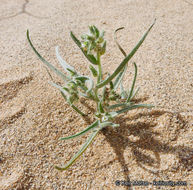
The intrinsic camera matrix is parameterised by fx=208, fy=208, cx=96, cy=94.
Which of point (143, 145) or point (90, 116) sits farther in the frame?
point (90, 116)

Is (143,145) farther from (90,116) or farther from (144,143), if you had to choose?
(90,116)

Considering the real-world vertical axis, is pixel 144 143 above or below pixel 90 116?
below

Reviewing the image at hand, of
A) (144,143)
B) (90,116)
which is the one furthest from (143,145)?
(90,116)

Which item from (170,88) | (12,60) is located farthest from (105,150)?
(12,60)

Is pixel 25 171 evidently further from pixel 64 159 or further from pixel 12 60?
pixel 12 60
